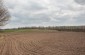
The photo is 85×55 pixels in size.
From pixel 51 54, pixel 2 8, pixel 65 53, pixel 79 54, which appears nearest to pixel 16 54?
pixel 51 54

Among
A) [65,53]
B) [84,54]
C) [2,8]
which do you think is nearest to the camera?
[84,54]

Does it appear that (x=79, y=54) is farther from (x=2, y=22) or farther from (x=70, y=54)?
(x=2, y=22)

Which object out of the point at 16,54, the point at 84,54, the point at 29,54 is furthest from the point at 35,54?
the point at 84,54

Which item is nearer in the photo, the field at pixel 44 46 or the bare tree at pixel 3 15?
the field at pixel 44 46

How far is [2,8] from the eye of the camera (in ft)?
187

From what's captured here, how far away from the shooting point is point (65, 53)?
15.0 metres

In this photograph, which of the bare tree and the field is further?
the bare tree

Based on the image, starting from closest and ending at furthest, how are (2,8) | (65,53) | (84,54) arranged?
(84,54)
(65,53)
(2,8)

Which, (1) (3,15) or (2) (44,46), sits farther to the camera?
(1) (3,15)

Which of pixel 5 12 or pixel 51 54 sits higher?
pixel 5 12

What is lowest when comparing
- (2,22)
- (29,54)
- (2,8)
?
(29,54)

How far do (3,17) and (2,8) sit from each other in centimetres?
330

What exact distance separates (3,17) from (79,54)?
156 ft

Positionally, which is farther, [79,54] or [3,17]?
[3,17]
